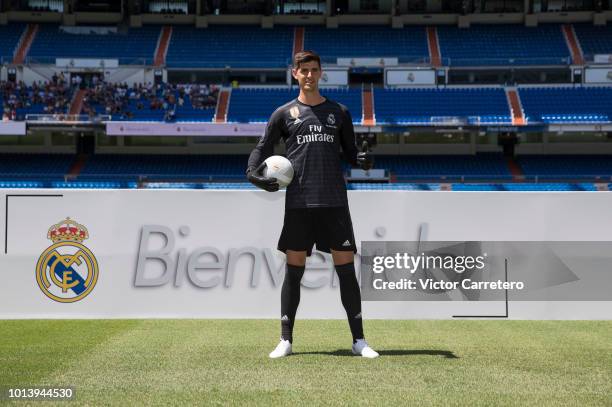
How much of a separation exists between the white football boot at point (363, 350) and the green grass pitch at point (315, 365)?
0.24 ft

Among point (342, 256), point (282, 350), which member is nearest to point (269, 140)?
point (342, 256)

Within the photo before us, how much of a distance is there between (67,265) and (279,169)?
338 centimetres

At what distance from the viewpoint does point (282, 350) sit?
4609 millimetres

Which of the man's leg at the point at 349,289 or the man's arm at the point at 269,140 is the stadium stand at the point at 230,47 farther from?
the man's leg at the point at 349,289

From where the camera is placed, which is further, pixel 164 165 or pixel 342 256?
pixel 164 165

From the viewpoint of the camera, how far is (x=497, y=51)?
3512 cm

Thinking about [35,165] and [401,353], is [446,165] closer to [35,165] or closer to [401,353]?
[35,165]

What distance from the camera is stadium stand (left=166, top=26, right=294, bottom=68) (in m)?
35.0

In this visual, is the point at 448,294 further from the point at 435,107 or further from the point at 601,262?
the point at 435,107

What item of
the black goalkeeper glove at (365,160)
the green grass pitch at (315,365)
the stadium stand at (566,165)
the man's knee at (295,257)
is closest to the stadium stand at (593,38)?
the stadium stand at (566,165)

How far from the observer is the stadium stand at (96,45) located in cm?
3506

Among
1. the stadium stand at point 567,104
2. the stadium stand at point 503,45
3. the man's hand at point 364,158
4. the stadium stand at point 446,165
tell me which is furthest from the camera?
the stadium stand at point 503,45

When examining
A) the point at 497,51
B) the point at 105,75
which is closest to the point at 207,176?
the point at 105,75

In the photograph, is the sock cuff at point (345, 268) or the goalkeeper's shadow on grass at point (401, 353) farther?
the sock cuff at point (345, 268)
